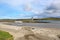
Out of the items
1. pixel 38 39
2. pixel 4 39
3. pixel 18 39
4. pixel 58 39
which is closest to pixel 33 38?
pixel 38 39

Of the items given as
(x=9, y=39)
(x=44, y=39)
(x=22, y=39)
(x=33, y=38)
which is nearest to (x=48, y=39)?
(x=44, y=39)

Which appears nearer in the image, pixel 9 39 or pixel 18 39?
pixel 9 39

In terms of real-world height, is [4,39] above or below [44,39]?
above

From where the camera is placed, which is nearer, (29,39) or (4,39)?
(4,39)

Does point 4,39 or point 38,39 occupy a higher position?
point 4,39

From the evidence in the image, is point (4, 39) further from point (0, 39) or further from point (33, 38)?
point (33, 38)

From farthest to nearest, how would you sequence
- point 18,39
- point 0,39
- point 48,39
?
1. point 48,39
2. point 18,39
3. point 0,39

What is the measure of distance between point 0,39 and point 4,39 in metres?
0.35

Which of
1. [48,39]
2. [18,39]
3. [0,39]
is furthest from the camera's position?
[48,39]

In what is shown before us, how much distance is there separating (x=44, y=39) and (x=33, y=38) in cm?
95

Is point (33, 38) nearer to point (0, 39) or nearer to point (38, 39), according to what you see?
point (38, 39)

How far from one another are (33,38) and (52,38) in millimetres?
1997

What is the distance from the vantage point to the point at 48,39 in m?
14.0

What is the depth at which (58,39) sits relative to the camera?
1443 centimetres
